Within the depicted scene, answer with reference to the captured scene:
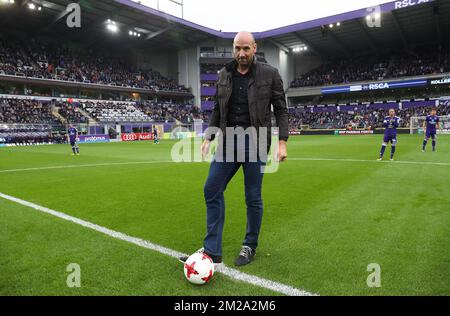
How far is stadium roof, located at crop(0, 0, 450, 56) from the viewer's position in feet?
135

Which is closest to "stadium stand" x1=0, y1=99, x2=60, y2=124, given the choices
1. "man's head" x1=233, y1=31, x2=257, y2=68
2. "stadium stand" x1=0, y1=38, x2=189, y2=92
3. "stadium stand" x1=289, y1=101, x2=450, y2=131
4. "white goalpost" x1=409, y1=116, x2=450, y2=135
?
"stadium stand" x1=0, y1=38, x2=189, y2=92

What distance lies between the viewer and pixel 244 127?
Answer: 348cm

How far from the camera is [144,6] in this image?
4350 centimetres

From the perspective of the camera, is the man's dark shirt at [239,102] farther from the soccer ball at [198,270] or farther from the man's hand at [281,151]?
the soccer ball at [198,270]

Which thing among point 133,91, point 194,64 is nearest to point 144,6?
point 133,91

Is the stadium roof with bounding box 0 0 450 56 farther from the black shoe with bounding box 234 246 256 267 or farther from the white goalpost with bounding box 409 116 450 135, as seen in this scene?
the black shoe with bounding box 234 246 256 267

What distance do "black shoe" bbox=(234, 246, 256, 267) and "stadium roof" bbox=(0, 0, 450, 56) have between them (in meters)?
43.7

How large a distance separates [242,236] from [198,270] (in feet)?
4.56

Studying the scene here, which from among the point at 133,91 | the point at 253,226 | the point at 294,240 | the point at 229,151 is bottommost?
the point at 294,240

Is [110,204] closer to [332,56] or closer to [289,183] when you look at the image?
[289,183]

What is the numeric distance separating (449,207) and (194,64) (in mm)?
61840

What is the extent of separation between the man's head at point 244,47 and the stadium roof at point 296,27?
42846mm

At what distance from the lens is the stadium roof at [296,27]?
41.2 m

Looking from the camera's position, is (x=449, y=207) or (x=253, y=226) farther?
(x=449, y=207)
